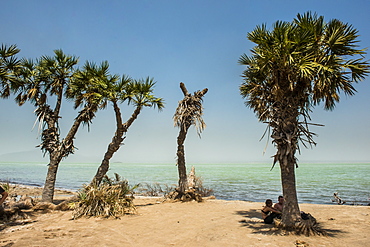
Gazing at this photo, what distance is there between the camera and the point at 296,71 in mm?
6484

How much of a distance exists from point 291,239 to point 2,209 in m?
9.22

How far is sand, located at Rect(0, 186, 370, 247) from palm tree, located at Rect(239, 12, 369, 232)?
1052 millimetres

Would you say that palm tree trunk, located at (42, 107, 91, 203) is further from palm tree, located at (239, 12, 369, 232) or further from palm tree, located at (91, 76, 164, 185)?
palm tree, located at (239, 12, 369, 232)

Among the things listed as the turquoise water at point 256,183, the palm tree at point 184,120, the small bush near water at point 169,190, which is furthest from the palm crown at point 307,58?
the turquoise water at point 256,183

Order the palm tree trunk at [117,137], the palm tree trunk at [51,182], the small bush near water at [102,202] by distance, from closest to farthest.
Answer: the small bush near water at [102,202]
the palm tree trunk at [51,182]
the palm tree trunk at [117,137]

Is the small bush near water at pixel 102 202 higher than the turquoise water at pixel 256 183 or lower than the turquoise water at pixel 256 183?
higher

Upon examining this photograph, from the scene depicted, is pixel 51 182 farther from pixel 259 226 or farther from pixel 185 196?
pixel 259 226

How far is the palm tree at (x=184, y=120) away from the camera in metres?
13.0

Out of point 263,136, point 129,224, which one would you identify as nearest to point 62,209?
point 129,224

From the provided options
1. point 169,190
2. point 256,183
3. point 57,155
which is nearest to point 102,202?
point 57,155

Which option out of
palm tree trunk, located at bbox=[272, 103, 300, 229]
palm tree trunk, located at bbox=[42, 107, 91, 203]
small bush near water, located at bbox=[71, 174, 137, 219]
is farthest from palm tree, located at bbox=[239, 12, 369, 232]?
palm tree trunk, located at bbox=[42, 107, 91, 203]

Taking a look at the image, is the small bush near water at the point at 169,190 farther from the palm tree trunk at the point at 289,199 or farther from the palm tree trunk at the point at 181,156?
the palm tree trunk at the point at 289,199

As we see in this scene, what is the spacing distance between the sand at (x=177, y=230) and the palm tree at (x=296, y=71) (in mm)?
1052

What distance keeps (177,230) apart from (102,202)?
3.67m
